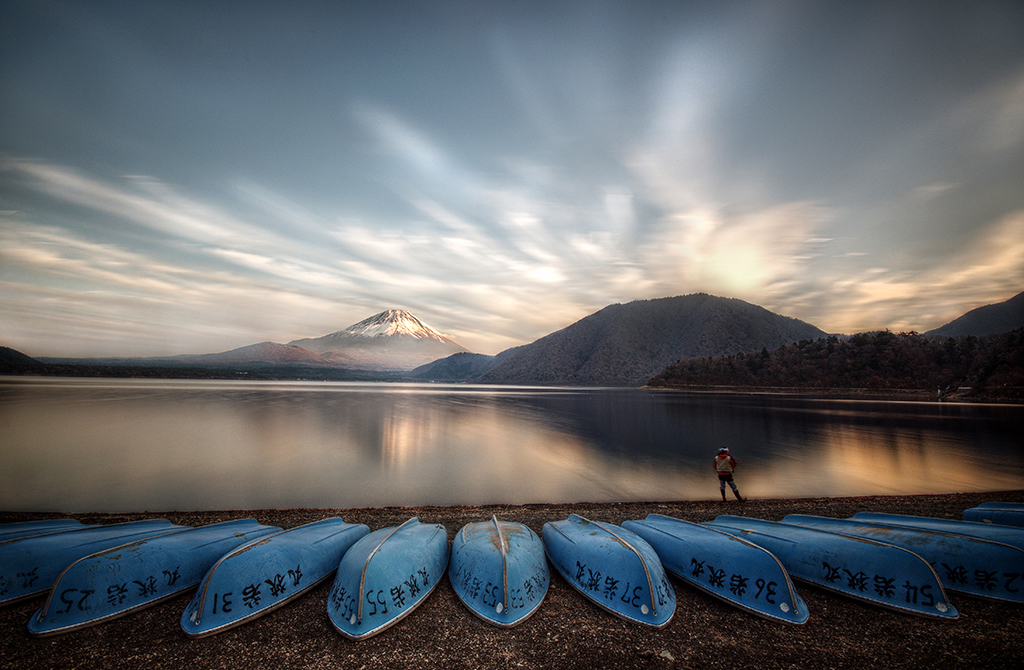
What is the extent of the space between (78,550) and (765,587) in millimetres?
10656

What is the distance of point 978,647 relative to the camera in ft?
16.5

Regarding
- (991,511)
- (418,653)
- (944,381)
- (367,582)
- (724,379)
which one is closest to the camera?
(418,653)

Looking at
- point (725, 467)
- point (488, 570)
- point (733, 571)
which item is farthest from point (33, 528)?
point (725, 467)

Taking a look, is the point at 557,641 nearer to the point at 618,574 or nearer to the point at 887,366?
the point at 618,574

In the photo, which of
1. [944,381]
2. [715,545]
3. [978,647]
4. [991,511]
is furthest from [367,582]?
[944,381]

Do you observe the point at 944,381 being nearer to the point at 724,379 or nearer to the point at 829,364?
the point at 829,364

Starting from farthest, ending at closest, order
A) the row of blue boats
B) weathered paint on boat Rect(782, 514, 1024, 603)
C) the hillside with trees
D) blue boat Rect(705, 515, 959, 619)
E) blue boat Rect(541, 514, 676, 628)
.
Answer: the hillside with trees, weathered paint on boat Rect(782, 514, 1024, 603), blue boat Rect(705, 515, 959, 619), blue boat Rect(541, 514, 676, 628), the row of blue boats

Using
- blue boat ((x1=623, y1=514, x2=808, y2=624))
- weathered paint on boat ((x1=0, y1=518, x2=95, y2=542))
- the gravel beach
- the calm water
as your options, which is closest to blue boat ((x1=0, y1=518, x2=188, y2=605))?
the gravel beach

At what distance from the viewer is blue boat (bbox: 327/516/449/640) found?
5.20 metres

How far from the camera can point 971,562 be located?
623 cm

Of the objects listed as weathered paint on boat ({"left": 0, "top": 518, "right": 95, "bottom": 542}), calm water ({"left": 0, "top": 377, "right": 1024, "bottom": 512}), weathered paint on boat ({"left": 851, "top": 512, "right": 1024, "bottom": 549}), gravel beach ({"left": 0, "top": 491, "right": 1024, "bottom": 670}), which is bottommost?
calm water ({"left": 0, "top": 377, "right": 1024, "bottom": 512})

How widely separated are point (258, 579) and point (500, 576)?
137 inches

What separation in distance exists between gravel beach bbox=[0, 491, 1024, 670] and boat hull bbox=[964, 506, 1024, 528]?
487cm

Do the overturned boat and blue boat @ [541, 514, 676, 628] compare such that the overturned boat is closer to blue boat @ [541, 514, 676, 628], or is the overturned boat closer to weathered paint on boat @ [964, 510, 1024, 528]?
weathered paint on boat @ [964, 510, 1024, 528]
